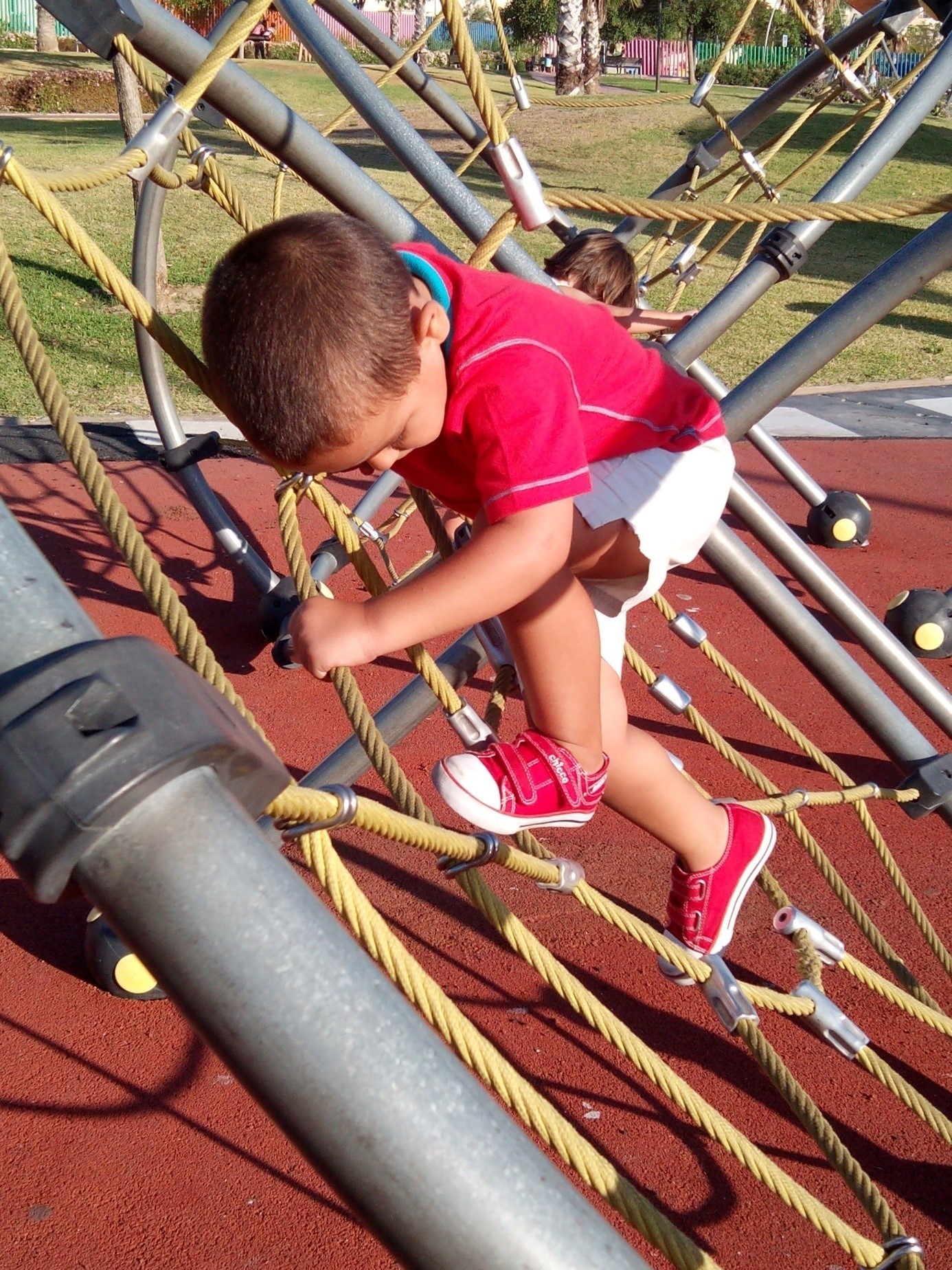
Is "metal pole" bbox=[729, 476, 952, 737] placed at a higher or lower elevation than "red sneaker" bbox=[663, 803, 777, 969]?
higher

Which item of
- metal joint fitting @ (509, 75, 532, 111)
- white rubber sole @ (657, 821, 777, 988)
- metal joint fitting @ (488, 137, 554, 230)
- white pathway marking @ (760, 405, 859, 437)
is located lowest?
white pathway marking @ (760, 405, 859, 437)

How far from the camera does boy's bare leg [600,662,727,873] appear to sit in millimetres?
1804

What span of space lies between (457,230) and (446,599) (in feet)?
42.7

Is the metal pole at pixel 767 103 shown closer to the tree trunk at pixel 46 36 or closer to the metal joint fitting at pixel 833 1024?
the metal joint fitting at pixel 833 1024

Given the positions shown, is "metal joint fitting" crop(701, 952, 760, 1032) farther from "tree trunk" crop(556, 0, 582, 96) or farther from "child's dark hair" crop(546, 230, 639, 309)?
"tree trunk" crop(556, 0, 582, 96)

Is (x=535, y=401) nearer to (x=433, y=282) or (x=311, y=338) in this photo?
(x=433, y=282)

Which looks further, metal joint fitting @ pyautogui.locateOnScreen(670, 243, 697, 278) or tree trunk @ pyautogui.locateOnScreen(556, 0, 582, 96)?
tree trunk @ pyautogui.locateOnScreen(556, 0, 582, 96)

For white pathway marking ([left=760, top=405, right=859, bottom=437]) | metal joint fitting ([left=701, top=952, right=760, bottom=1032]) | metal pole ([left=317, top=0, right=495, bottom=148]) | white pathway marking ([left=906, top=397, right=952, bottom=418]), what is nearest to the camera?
metal joint fitting ([left=701, top=952, right=760, bottom=1032])

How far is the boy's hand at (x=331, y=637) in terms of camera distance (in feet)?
4.46

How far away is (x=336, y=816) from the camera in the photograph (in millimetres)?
875

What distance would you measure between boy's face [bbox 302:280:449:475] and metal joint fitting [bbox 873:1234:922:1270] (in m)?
1.29

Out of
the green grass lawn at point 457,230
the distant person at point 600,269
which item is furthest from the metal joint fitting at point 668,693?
the green grass lawn at point 457,230

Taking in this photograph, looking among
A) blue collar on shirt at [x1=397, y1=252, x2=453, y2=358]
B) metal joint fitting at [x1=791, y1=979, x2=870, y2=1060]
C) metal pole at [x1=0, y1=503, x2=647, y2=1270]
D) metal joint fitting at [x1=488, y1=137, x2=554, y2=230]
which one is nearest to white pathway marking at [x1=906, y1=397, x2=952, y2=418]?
metal joint fitting at [x1=791, y1=979, x2=870, y2=1060]

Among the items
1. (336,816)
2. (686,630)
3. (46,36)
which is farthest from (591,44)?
(336,816)
